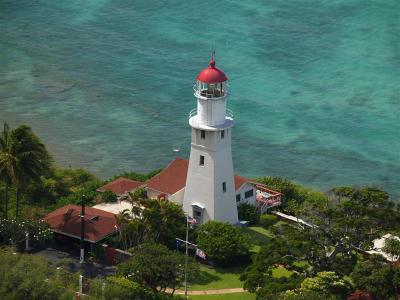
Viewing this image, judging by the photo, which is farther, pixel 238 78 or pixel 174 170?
pixel 238 78

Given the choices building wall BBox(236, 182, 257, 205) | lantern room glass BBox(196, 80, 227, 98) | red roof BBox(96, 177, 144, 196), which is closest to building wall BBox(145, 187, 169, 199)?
red roof BBox(96, 177, 144, 196)

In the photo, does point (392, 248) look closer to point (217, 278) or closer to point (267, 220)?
point (217, 278)

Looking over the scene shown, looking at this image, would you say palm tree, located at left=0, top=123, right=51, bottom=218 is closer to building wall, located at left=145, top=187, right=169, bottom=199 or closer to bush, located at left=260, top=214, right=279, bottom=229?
building wall, located at left=145, top=187, right=169, bottom=199

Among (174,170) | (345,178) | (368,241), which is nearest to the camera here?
(368,241)

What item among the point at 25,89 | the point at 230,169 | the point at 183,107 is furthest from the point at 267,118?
the point at 230,169

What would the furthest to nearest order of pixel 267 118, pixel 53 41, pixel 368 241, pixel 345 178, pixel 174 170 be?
pixel 53 41 < pixel 267 118 < pixel 345 178 < pixel 174 170 < pixel 368 241

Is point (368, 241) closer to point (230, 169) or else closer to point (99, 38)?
point (230, 169)

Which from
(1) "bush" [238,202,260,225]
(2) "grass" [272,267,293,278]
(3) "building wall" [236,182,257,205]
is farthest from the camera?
(3) "building wall" [236,182,257,205]
